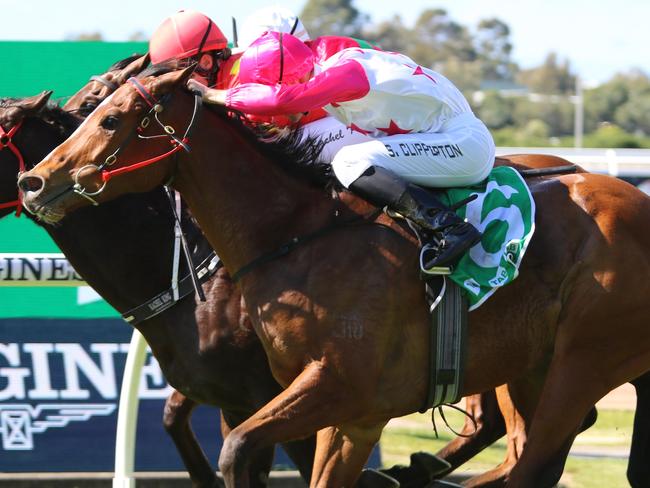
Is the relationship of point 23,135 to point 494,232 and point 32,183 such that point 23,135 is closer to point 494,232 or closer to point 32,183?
point 32,183

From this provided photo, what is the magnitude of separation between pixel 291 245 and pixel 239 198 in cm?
24

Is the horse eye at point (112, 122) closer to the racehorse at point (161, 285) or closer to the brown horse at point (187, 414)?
the racehorse at point (161, 285)

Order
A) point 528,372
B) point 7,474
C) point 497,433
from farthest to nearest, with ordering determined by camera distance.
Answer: point 7,474
point 497,433
point 528,372

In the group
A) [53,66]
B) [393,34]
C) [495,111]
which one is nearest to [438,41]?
[393,34]

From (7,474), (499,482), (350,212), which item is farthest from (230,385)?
(7,474)

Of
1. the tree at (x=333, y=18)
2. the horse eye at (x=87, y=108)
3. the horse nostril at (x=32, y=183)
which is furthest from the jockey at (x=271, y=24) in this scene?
the tree at (x=333, y=18)

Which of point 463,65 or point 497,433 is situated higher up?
point 497,433

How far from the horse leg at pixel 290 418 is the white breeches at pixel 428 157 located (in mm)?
675

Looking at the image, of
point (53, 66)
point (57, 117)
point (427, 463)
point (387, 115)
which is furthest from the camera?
point (53, 66)

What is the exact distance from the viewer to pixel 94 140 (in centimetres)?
388

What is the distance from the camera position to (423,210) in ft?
12.9

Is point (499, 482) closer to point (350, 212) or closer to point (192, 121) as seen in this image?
point (350, 212)

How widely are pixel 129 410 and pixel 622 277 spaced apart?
86.2 inches

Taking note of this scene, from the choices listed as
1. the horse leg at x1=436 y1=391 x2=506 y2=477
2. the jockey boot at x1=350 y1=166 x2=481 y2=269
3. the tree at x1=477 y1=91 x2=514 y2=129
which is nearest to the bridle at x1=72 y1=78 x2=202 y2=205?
the jockey boot at x1=350 y1=166 x2=481 y2=269
